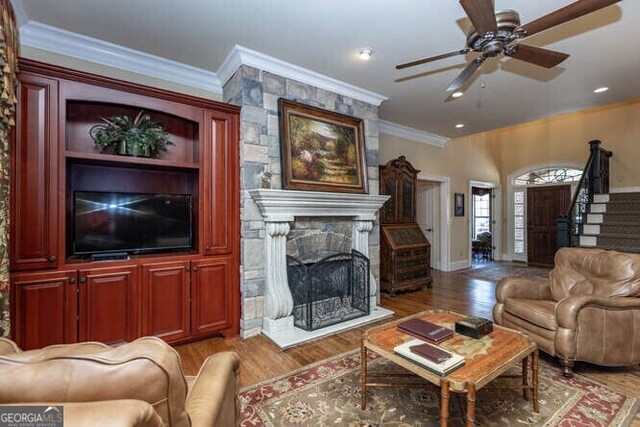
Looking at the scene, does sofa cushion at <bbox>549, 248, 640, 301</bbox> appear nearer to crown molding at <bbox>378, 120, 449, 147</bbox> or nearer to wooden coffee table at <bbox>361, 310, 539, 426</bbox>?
wooden coffee table at <bbox>361, 310, 539, 426</bbox>

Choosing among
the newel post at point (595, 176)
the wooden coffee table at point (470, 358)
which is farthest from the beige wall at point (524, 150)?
the wooden coffee table at point (470, 358)

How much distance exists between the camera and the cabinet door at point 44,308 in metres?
2.24

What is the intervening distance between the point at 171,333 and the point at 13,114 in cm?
210

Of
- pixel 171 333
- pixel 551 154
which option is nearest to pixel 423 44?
pixel 171 333

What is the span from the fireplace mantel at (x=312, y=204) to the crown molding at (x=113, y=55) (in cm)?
155

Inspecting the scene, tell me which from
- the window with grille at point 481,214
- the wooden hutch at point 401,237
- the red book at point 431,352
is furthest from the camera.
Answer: the window with grille at point 481,214

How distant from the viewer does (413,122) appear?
5309 mm

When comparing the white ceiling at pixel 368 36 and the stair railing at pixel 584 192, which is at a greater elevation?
the white ceiling at pixel 368 36

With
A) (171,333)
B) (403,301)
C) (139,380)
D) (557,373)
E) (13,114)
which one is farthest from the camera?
(403,301)

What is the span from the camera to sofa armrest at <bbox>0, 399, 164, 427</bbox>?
640 millimetres

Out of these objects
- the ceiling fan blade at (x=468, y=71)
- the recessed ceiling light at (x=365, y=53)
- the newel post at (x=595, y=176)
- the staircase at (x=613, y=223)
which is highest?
the recessed ceiling light at (x=365, y=53)

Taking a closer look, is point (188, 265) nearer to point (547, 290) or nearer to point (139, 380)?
point (139, 380)

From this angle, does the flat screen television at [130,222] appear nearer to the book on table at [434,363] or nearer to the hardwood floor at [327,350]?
the hardwood floor at [327,350]

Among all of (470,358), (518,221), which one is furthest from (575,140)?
(470,358)
